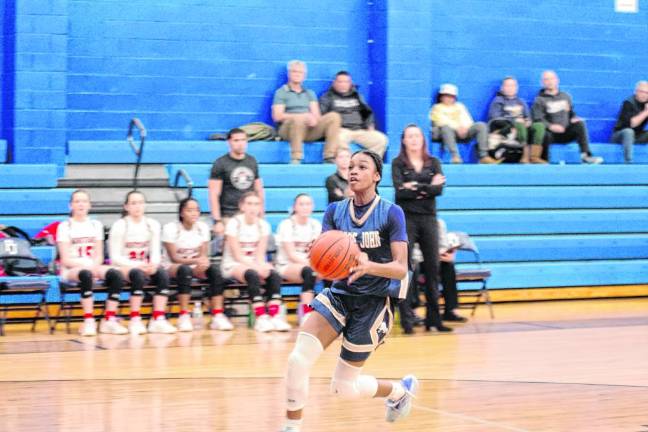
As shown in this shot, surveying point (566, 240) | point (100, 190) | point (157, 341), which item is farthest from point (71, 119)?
point (566, 240)

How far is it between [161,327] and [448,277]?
2661 mm

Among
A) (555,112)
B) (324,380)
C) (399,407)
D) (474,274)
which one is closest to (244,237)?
(474,274)

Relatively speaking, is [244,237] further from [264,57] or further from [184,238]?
[264,57]

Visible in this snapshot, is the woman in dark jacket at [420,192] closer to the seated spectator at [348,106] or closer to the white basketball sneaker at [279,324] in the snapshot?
the white basketball sneaker at [279,324]

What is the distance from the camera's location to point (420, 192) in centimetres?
933

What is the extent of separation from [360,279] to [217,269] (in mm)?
4582

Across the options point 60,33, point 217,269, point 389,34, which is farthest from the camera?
point 389,34

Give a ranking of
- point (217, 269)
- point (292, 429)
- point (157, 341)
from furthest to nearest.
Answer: point (217, 269) < point (157, 341) < point (292, 429)

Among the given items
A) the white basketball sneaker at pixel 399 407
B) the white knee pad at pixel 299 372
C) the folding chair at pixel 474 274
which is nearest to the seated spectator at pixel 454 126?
the folding chair at pixel 474 274

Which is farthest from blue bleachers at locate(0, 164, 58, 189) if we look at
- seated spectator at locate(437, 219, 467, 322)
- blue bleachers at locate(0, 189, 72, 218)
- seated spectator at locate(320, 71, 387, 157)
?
seated spectator at locate(437, 219, 467, 322)

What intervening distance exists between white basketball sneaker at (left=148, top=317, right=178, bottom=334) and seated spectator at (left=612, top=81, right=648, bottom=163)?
7109mm

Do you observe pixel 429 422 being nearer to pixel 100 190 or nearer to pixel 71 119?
pixel 100 190

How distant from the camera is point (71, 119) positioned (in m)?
12.5

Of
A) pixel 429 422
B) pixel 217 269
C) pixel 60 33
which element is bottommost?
pixel 429 422
